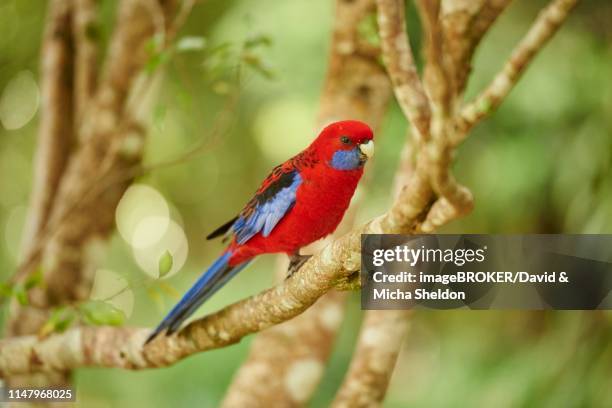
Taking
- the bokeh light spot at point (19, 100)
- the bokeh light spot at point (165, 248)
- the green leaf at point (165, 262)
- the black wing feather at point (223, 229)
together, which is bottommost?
the green leaf at point (165, 262)

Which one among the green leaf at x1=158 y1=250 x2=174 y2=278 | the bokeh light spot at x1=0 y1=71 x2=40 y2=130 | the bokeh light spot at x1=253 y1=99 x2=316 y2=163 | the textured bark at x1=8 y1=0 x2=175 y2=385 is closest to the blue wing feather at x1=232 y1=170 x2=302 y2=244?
the green leaf at x1=158 y1=250 x2=174 y2=278

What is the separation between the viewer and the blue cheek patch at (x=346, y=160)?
3.91 ft

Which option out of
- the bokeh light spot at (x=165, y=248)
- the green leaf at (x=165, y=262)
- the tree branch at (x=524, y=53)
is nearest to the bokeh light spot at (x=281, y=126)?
the bokeh light spot at (x=165, y=248)

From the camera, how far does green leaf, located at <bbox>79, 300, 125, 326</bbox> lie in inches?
52.1

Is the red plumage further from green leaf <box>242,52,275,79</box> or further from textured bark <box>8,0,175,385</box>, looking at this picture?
textured bark <box>8,0,175,385</box>

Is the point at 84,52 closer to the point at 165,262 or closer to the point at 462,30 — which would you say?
the point at 165,262

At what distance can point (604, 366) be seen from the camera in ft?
5.96

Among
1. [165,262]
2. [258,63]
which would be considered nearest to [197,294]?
[165,262]

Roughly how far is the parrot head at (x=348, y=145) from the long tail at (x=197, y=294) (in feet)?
1.01

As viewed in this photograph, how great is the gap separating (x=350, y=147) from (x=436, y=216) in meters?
0.33

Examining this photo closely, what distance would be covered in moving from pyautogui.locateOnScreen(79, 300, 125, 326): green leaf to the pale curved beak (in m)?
0.58

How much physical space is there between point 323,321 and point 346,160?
514 millimetres

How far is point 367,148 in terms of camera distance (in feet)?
3.85

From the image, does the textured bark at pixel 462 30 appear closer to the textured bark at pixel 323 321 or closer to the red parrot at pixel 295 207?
the red parrot at pixel 295 207
